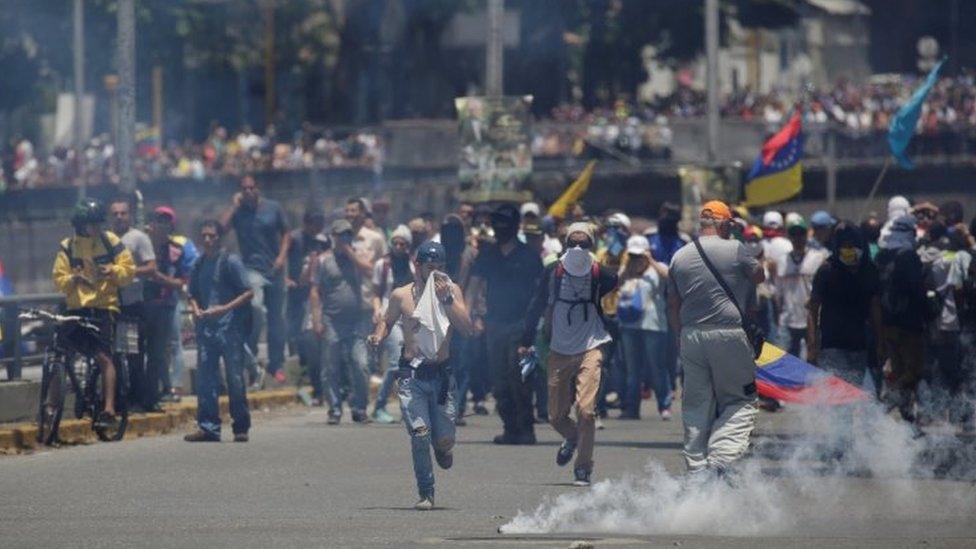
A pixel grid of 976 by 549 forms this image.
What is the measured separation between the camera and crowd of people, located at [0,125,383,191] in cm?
4334

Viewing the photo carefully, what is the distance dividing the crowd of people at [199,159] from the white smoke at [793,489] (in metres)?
26.5

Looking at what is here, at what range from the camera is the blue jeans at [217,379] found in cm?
1739

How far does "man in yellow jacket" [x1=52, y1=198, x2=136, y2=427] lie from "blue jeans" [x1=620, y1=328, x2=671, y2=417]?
4885 millimetres

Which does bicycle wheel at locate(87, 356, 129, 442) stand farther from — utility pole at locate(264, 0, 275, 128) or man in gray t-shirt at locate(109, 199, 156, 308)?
utility pole at locate(264, 0, 275, 128)

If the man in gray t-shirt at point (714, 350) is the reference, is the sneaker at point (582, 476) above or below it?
below

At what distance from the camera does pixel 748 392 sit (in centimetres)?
1284

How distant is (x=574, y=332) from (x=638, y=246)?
16.3 ft

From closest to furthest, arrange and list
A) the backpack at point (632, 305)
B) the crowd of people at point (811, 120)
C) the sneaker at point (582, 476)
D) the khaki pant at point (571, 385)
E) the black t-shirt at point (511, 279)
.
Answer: the sneaker at point (582, 476) → the khaki pant at point (571, 385) → the black t-shirt at point (511, 279) → the backpack at point (632, 305) → the crowd of people at point (811, 120)

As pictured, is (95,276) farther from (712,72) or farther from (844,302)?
(712,72)

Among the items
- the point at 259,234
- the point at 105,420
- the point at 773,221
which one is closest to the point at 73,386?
the point at 105,420

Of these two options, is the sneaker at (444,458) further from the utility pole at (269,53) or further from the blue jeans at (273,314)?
the utility pole at (269,53)

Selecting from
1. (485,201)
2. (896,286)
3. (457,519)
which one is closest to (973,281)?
(896,286)

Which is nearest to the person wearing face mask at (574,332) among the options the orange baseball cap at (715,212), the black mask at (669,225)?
the orange baseball cap at (715,212)

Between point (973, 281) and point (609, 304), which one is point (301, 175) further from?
point (973, 281)
